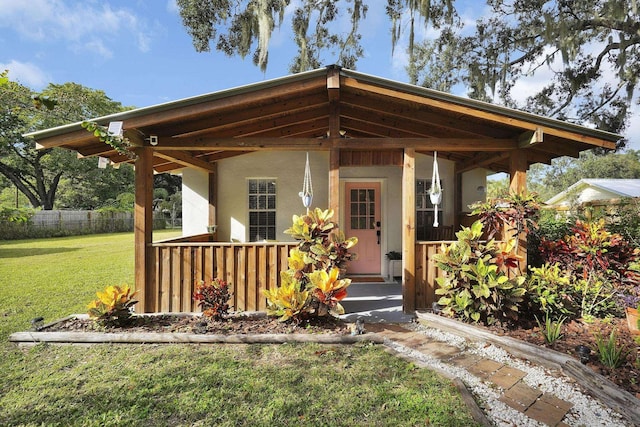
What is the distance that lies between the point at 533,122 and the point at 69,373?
5913mm

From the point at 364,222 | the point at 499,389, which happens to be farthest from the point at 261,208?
the point at 499,389

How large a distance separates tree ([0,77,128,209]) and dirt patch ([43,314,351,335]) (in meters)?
19.4

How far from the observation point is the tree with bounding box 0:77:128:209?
19203 mm

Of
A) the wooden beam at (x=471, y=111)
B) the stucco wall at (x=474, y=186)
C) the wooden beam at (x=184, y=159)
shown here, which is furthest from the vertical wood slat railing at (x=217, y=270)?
the stucco wall at (x=474, y=186)

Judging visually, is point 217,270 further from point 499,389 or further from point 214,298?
point 499,389

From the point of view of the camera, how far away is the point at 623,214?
4828 mm

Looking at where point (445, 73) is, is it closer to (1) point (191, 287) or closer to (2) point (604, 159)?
(1) point (191, 287)

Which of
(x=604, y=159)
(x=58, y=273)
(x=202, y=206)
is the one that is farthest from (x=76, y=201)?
(x=604, y=159)

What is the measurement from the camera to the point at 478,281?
3646 mm

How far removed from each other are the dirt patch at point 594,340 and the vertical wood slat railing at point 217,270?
9.42ft

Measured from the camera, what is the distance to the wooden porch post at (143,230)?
4203mm

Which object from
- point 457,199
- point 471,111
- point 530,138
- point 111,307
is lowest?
point 111,307

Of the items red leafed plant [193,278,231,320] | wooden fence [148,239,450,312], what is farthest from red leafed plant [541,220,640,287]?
red leafed plant [193,278,231,320]

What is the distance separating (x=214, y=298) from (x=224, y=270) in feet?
1.78
